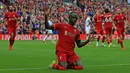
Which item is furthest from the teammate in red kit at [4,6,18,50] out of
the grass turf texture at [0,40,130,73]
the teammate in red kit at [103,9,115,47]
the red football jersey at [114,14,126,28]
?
the red football jersey at [114,14,126,28]

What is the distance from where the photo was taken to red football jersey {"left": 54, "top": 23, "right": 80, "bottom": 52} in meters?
12.8

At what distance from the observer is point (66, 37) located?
1283cm

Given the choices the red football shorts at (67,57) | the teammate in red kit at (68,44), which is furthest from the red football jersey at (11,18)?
the red football shorts at (67,57)

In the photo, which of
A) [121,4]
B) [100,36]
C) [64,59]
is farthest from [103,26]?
[121,4]

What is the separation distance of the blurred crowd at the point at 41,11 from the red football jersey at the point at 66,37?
78.1ft

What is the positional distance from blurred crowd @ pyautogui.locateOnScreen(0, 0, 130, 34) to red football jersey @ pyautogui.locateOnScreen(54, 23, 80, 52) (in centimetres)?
2380

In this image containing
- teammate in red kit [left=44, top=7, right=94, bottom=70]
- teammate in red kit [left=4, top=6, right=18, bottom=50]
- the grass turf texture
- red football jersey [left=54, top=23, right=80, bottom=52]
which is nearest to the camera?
the grass turf texture

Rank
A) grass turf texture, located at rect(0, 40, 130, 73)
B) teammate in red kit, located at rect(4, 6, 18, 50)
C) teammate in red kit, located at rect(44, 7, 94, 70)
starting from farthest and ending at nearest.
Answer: teammate in red kit, located at rect(4, 6, 18, 50) → teammate in red kit, located at rect(44, 7, 94, 70) → grass turf texture, located at rect(0, 40, 130, 73)

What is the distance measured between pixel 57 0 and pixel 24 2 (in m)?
6.05

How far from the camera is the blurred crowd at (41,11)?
136ft

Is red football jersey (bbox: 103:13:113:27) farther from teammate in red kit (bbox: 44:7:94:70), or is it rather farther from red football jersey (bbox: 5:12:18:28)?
teammate in red kit (bbox: 44:7:94:70)

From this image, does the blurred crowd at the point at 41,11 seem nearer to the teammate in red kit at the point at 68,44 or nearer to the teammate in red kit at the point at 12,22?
the teammate in red kit at the point at 12,22

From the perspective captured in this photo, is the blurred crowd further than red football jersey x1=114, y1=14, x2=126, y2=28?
Yes

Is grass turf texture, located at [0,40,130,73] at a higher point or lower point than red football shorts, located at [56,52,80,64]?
lower
